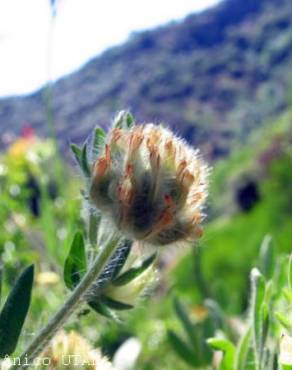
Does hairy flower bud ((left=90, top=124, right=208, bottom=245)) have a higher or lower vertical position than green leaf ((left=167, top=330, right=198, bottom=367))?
higher

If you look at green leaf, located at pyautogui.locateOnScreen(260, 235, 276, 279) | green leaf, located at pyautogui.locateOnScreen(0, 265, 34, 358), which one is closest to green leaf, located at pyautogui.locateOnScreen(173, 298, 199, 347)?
green leaf, located at pyautogui.locateOnScreen(260, 235, 276, 279)

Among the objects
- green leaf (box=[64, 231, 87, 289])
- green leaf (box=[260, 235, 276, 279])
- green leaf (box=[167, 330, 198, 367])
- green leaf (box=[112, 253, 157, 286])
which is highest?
green leaf (box=[64, 231, 87, 289])

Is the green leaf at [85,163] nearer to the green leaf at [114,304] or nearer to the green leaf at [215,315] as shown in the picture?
the green leaf at [114,304]

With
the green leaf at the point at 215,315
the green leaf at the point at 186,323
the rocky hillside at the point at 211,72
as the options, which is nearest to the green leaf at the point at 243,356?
the green leaf at the point at 215,315

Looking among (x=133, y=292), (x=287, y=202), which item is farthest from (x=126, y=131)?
(x=287, y=202)

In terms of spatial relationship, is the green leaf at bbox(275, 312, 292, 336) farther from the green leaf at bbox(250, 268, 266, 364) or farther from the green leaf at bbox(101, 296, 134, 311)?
the green leaf at bbox(101, 296, 134, 311)

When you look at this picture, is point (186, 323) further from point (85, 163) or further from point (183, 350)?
point (85, 163)

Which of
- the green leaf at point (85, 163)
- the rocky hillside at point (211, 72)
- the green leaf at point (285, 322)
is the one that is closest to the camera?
the green leaf at point (285, 322)
